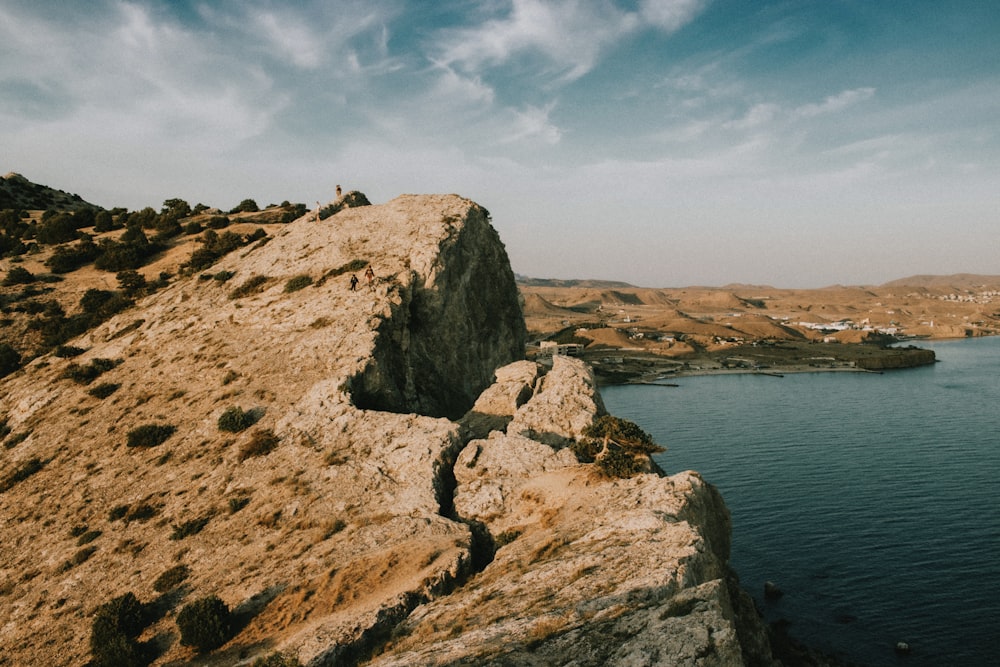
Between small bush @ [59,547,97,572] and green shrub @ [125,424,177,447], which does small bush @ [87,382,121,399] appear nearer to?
green shrub @ [125,424,177,447]

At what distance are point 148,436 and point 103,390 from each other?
9.86 m

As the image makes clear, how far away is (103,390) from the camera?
43.8 metres

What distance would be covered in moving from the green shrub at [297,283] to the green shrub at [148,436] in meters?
17.8

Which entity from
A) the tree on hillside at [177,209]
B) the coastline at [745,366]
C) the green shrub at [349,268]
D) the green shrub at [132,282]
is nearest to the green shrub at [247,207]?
the tree on hillside at [177,209]

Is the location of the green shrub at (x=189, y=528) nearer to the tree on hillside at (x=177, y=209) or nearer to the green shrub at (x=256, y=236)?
the green shrub at (x=256, y=236)

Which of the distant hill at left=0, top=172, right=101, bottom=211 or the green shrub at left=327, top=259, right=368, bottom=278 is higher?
Result: the distant hill at left=0, top=172, right=101, bottom=211

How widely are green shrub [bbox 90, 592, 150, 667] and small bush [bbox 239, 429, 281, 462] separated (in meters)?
10.2

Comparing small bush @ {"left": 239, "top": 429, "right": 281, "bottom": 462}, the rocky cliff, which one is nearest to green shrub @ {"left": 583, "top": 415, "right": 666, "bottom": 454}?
the rocky cliff

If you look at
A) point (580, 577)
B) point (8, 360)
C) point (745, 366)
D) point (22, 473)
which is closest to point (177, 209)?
point (8, 360)

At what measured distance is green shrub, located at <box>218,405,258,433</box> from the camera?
A: 37250mm

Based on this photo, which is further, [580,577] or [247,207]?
[247,207]

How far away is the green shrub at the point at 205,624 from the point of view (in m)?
22.9

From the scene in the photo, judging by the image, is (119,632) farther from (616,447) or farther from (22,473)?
(616,447)

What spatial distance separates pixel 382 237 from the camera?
5803 cm
